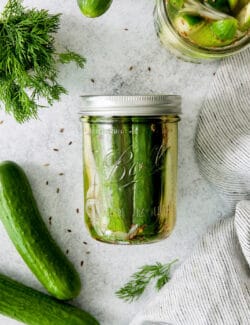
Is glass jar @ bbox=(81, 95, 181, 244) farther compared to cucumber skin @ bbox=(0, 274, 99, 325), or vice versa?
cucumber skin @ bbox=(0, 274, 99, 325)

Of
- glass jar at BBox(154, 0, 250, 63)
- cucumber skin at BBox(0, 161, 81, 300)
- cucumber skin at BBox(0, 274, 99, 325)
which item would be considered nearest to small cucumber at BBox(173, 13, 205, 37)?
glass jar at BBox(154, 0, 250, 63)

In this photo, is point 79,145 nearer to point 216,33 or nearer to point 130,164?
point 130,164

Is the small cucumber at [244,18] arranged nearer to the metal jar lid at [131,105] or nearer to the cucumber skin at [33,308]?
the metal jar lid at [131,105]

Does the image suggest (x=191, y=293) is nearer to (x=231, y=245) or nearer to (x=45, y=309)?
(x=231, y=245)

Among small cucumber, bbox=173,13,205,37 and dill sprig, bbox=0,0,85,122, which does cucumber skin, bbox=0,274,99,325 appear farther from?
small cucumber, bbox=173,13,205,37

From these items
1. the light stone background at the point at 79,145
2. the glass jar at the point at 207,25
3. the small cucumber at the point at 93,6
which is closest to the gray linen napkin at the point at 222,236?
the light stone background at the point at 79,145
